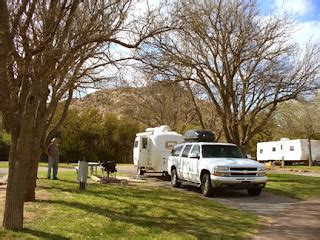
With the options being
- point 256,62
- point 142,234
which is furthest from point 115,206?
point 256,62

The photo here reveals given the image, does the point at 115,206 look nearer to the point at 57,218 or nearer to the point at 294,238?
the point at 57,218

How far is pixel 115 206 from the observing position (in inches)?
452

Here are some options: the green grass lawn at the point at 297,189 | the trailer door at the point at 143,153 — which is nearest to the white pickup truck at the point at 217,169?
the green grass lawn at the point at 297,189

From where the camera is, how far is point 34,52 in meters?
8.56

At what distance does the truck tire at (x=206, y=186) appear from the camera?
1570 centimetres

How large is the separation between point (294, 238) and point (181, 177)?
386 inches

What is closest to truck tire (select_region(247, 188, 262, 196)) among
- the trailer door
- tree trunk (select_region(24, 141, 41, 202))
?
tree trunk (select_region(24, 141, 41, 202))

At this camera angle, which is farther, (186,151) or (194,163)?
(186,151)

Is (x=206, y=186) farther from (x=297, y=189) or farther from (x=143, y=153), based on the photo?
(x=143, y=153)

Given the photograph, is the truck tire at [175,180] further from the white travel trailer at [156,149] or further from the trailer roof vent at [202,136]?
the white travel trailer at [156,149]

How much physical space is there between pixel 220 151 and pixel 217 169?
75.2 inches

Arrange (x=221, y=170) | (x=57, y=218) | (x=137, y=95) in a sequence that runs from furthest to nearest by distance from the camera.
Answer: (x=137, y=95) → (x=221, y=170) → (x=57, y=218)

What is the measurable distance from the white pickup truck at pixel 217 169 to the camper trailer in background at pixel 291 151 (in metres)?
32.3

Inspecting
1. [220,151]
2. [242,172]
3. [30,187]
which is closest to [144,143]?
[220,151]
